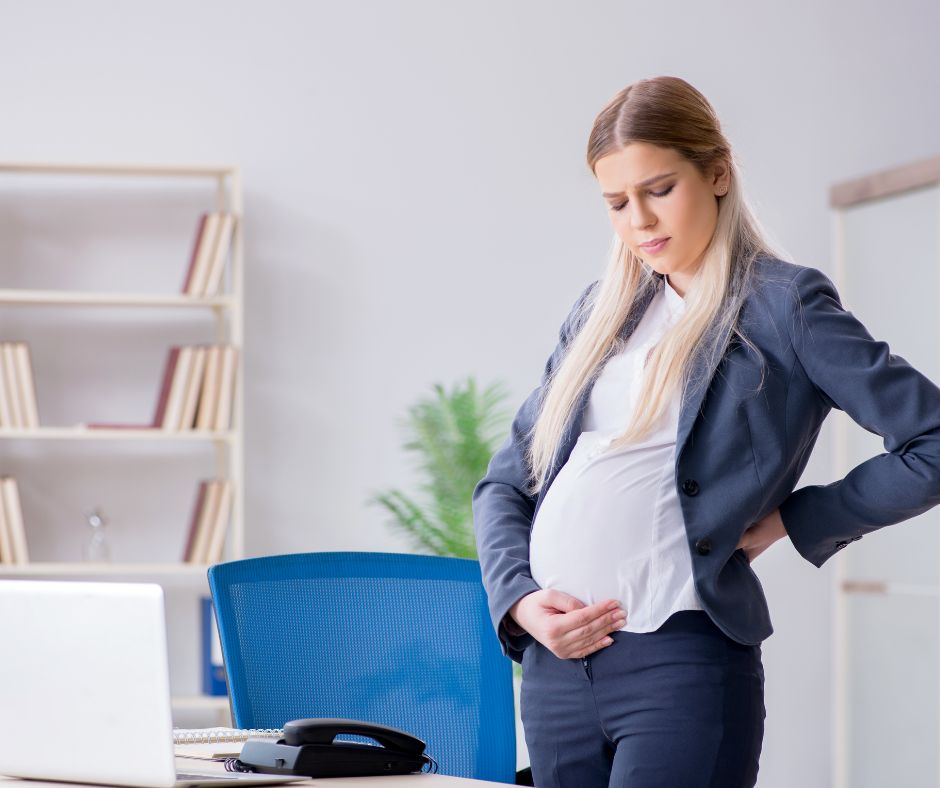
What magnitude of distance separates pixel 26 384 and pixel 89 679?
2.52m

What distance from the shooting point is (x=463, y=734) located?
6.15 ft

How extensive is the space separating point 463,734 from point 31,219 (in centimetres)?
253

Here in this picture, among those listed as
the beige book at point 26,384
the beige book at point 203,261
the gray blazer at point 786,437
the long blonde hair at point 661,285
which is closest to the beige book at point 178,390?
the beige book at point 203,261

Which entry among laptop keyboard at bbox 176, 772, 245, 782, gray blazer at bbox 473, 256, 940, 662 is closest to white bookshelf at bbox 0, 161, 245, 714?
gray blazer at bbox 473, 256, 940, 662

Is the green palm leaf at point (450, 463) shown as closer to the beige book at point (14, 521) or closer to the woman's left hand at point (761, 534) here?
the beige book at point (14, 521)

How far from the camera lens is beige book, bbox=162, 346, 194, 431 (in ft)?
11.6

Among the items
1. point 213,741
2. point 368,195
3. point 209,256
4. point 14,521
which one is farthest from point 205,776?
point 368,195

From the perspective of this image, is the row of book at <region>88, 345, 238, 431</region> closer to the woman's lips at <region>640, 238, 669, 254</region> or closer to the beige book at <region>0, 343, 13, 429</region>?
the beige book at <region>0, 343, 13, 429</region>

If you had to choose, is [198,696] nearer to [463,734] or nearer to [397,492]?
[397,492]

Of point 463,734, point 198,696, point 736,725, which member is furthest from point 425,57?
point 736,725

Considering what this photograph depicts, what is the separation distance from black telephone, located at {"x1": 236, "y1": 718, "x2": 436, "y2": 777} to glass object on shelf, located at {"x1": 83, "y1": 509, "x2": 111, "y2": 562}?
240cm

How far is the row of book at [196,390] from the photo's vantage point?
3539mm

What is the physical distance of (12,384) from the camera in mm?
3467

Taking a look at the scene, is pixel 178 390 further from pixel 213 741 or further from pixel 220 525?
pixel 213 741
